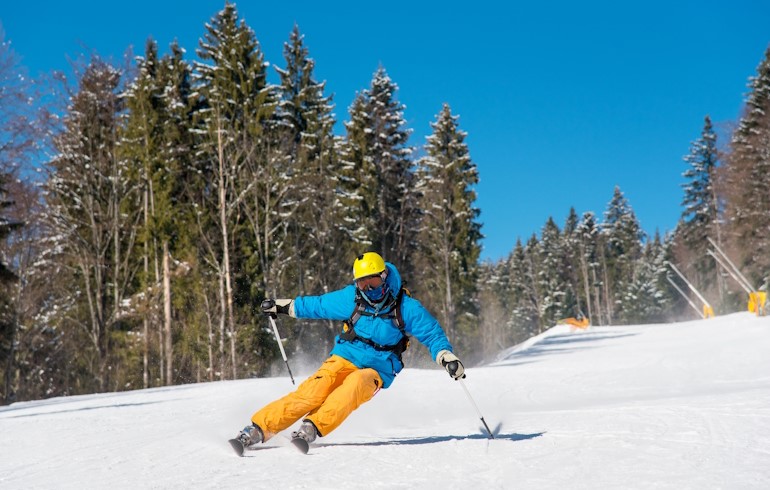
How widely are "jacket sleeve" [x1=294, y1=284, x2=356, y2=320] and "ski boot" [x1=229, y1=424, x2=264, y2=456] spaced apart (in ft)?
3.80

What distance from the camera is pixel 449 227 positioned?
36.5m

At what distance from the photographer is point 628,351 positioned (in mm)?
18578

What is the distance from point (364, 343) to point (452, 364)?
2.61 ft

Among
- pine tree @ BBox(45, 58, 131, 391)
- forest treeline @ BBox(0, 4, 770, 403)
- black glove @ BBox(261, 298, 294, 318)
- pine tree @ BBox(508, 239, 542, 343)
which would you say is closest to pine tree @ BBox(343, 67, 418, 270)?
forest treeline @ BBox(0, 4, 770, 403)

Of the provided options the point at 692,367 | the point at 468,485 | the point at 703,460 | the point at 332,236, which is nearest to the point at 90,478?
the point at 468,485

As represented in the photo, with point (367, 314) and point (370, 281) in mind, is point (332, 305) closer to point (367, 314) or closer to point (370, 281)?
point (367, 314)

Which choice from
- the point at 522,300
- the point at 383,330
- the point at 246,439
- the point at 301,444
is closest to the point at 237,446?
the point at 246,439

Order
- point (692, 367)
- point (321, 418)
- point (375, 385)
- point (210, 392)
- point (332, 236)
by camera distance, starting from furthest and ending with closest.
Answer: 1. point (332, 236)
2. point (692, 367)
3. point (210, 392)
4. point (375, 385)
5. point (321, 418)

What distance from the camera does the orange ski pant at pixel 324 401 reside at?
529 centimetres

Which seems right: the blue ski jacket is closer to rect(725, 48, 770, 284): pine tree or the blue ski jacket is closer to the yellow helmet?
the yellow helmet

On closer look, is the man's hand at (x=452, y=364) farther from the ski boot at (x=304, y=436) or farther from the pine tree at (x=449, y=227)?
the pine tree at (x=449, y=227)

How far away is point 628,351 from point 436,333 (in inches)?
561

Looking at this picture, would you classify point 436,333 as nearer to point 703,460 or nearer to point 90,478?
point 703,460

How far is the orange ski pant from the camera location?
529 cm
